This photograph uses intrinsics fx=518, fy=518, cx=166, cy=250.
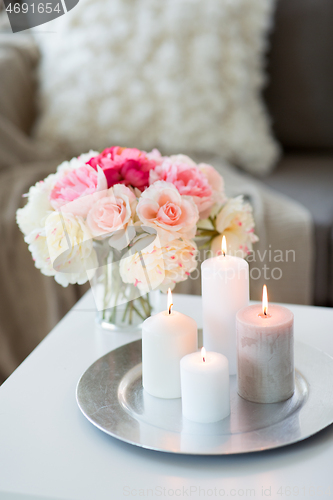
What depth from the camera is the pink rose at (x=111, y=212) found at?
63 cm

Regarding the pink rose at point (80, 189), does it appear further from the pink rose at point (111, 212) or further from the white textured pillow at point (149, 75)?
the white textured pillow at point (149, 75)

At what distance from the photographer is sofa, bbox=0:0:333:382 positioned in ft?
4.18

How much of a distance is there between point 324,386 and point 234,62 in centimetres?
116

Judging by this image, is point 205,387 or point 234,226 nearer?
point 205,387

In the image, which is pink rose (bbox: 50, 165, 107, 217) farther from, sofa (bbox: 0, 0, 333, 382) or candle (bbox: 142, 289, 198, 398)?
sofa (bbox: 0, 0, 333, 382)

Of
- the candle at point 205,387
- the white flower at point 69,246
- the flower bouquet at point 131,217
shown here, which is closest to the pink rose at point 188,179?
the flower bouquet at point 131,217

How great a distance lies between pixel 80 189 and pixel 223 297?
0.73 ft

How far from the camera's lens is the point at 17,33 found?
1697mm

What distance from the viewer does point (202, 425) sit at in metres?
0.55

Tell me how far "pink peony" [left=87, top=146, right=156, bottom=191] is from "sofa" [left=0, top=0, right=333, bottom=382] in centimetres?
→ 63

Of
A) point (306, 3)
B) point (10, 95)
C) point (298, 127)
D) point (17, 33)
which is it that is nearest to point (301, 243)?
point (298, 127)

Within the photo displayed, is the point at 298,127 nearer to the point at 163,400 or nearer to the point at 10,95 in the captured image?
the point at 10,95

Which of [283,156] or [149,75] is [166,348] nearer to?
[149,75]

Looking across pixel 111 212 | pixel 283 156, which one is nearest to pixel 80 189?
pixel 111 212
